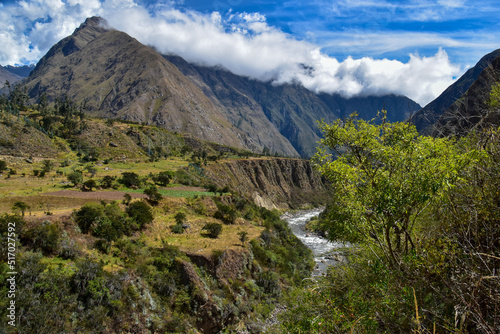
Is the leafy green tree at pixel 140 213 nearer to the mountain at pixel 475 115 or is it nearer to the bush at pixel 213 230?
the bush at pixel 213 230

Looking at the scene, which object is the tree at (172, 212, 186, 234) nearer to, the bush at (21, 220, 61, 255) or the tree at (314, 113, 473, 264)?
the bush at (21, 220, 61, 255)

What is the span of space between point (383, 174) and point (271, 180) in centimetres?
10749

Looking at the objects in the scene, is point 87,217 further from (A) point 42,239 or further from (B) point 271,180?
(B) point 271,180

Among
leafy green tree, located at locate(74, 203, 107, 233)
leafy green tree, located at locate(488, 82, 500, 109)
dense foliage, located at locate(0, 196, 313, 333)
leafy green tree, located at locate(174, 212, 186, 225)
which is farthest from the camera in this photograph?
leafy green tree, located at locate(174, 212, 186, 225)

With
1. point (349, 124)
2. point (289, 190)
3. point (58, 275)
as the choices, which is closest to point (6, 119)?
point (58, 275)

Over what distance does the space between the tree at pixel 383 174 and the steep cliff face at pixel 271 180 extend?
60.7 meters

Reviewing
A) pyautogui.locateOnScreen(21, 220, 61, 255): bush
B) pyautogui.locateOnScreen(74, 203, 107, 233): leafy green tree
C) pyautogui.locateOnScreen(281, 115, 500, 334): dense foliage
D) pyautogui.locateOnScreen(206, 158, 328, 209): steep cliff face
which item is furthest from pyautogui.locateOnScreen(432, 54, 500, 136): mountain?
pyautogui.locateOnScreen(206, 158, 328, 209): steep cliff face

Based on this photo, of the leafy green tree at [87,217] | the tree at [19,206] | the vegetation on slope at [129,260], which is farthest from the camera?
the leafy green tree at [87,217]

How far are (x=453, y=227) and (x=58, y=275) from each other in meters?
17.6

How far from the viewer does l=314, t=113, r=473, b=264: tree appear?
565 centimetres

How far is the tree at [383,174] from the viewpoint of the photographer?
223 inches

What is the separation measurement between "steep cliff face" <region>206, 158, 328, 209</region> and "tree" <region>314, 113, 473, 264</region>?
60702 millimetres

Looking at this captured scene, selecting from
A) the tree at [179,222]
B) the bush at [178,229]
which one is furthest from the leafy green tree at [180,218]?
the bush at [178,229]

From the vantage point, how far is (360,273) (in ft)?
23.4
